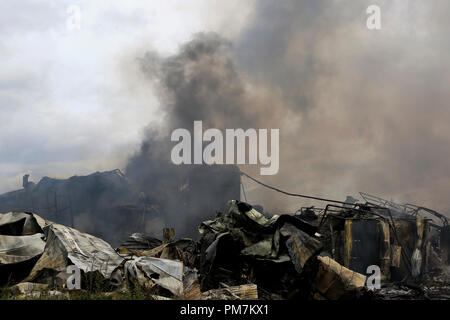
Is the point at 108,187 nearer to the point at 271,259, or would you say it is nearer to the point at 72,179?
the point at 72,179

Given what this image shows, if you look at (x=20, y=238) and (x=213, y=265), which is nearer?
(x=20, y=238)

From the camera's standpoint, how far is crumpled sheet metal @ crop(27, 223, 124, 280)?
6.69 metres

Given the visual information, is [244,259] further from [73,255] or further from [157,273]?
[73,255]

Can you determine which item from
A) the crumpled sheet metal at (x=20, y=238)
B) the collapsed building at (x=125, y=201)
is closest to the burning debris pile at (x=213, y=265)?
the crumpled sheet metal at (x=20, y=238)

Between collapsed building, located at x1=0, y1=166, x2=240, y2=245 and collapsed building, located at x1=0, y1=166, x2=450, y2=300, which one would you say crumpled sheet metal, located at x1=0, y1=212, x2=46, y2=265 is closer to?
collapsed building, located at x1=0, y1=166, x2=450, y2=300

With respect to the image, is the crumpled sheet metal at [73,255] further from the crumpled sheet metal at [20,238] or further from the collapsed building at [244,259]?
the crumpled sheet metal at [20,238]

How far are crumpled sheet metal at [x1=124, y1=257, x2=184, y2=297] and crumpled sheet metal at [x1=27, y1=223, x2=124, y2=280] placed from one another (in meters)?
0.42

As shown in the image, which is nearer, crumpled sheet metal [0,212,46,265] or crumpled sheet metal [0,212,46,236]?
crumpled sheet metal [0,212,46,265]

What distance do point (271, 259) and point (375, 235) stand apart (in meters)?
5.15

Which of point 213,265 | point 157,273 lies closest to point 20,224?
point 157,273

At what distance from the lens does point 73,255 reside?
699 cm

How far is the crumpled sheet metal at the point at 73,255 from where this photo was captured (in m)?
6.69

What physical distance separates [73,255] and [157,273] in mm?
1789

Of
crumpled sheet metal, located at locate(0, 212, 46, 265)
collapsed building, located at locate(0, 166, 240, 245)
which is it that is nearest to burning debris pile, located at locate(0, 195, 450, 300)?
crumpled sheet metal, located at locate(0, 212, 46, 265)
